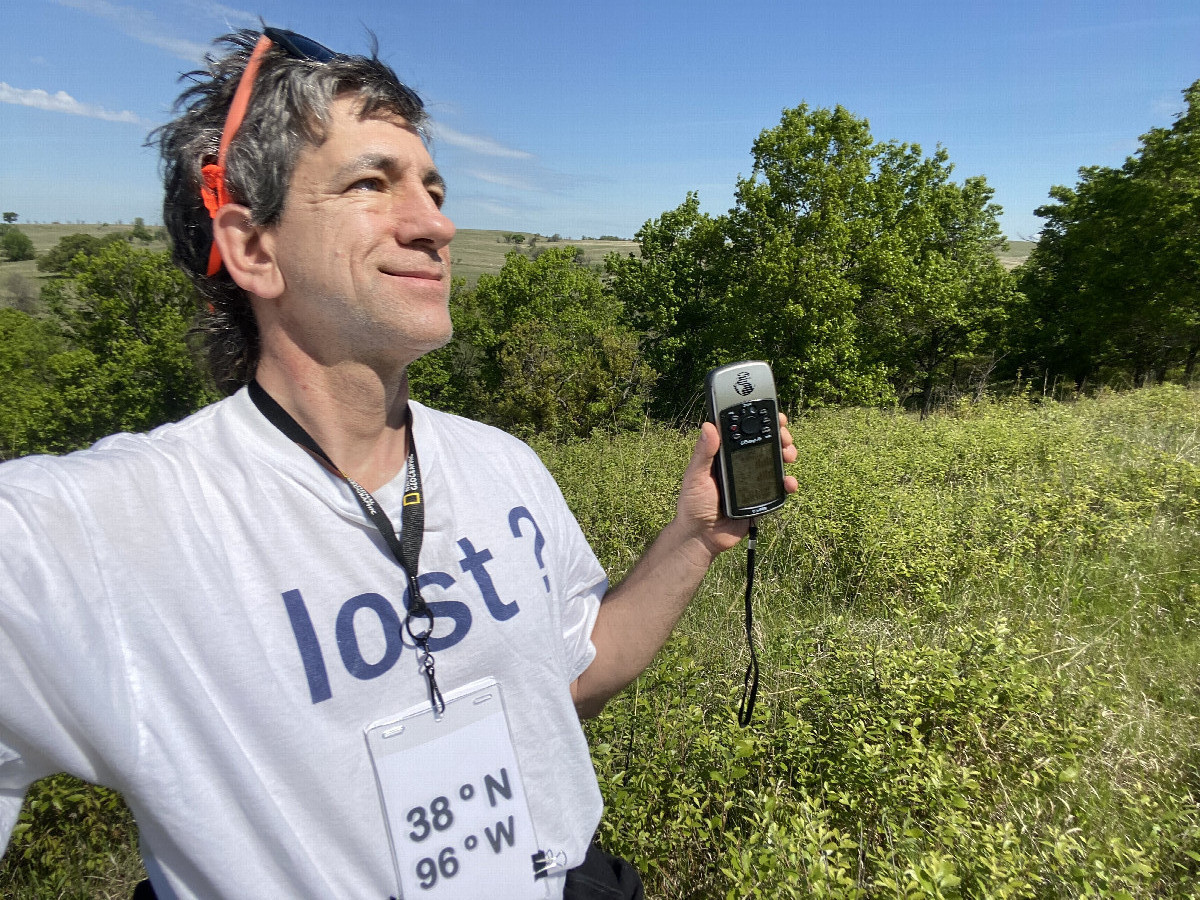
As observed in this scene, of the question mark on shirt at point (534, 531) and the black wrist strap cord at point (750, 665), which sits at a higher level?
the question mark on shirt at point (534, 531)

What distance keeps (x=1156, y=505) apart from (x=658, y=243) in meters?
34.9

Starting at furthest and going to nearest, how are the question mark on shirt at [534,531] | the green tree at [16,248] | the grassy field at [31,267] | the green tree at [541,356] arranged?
the green tree at [16,248] → the grassy field at [31,267] → the green tree at [541,356] → the question mark on shirt at [534,531]

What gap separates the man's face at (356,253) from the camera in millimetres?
1250

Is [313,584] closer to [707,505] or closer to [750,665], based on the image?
[707,505]

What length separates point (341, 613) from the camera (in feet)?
3.67

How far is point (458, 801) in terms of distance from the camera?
122 cm

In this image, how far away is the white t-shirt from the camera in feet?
2.96

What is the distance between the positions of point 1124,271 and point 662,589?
106ft

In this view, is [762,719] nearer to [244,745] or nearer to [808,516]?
[244,745]

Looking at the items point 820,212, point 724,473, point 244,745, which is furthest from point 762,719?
point 820,212

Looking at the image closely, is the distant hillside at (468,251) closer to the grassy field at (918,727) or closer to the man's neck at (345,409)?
the grassy field at (918,727)

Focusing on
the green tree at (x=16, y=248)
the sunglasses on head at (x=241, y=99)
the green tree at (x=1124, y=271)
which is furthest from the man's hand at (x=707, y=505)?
the green tree at (x=16, y=248)

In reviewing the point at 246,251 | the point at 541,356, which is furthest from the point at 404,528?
the point at 541,356

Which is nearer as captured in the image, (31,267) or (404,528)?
(404,528)
